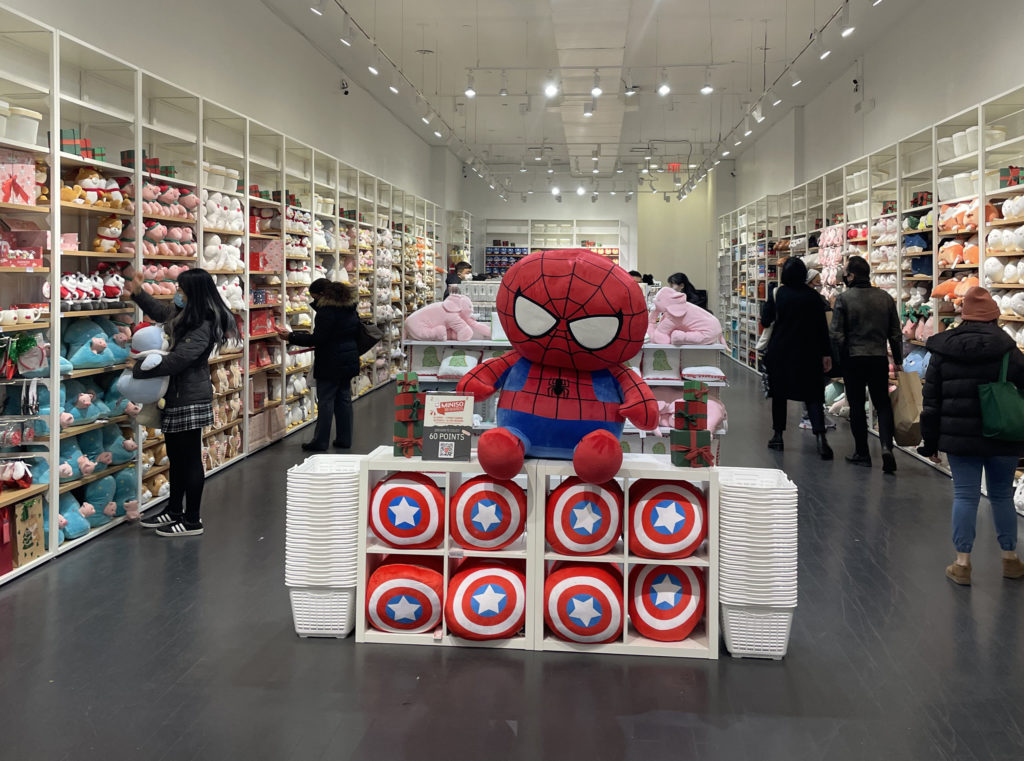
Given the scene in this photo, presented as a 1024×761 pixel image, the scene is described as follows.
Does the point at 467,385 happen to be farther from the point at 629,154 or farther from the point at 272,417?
the point at 629,154

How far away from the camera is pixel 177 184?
6117 mm

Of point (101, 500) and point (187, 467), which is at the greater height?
point (187, 467)

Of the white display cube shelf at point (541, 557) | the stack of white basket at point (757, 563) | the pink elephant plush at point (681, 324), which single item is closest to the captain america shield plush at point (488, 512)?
the white display cube shelf at point (541, 557)

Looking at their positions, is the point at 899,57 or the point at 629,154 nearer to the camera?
the point at 899,57

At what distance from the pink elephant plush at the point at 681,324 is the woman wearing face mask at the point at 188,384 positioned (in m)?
3.09

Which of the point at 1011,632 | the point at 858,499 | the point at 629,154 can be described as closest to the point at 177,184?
the point at 858,499

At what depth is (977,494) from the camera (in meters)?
4.25

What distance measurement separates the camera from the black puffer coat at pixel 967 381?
4.11 metres

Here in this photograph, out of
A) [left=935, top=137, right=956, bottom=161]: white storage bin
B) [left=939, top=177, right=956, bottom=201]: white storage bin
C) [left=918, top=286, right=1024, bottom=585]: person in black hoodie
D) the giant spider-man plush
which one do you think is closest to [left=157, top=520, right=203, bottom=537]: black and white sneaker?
the giant spider-man plush

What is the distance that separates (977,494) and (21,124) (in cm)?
507

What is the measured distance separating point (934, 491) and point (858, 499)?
0.68 metres

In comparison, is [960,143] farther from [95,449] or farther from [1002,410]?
[95,449]

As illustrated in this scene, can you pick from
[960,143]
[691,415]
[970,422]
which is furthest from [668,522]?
[960,143]

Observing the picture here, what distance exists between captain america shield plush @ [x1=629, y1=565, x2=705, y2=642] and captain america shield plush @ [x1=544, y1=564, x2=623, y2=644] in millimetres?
91
